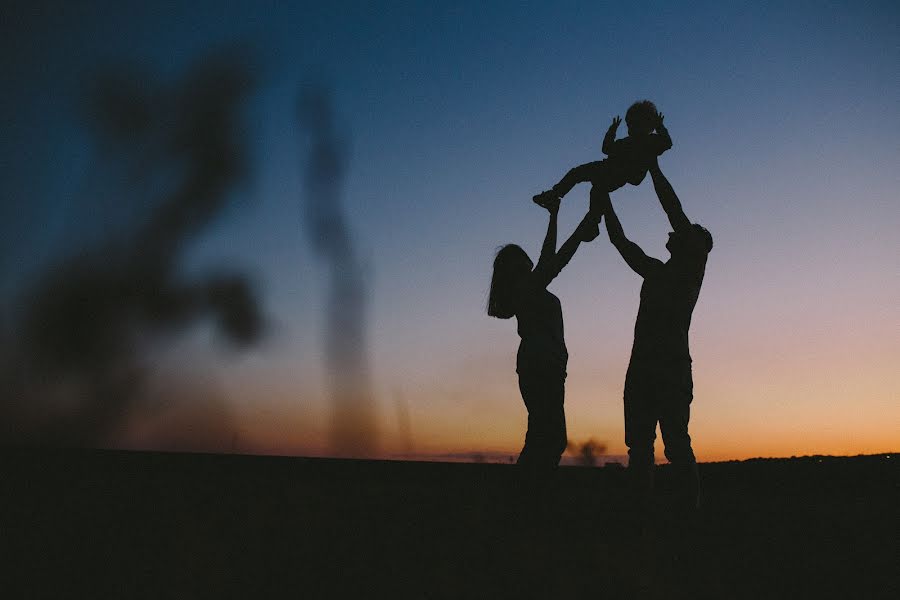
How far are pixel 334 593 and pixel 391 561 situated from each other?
1.68 feet

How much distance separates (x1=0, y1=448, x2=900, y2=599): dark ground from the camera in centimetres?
A: 246

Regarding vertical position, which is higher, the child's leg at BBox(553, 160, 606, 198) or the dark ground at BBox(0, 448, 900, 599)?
the child's leg at BBox(553, 160, 606, 198)

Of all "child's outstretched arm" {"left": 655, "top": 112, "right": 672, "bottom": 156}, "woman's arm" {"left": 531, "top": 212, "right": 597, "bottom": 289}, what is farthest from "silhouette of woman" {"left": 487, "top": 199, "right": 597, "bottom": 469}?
"child's outstretched arm" {"left": 655, "top": 112, "right": 672, "bottom": 156}

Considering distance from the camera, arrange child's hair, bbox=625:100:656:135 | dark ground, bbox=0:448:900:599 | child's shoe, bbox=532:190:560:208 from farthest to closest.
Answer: child's hair, bbox=625:100:656:135 → child's shoe, bbox=532:190:560:208 → dark ground, bbox=0:448:900:599

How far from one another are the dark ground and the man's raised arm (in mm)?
1869

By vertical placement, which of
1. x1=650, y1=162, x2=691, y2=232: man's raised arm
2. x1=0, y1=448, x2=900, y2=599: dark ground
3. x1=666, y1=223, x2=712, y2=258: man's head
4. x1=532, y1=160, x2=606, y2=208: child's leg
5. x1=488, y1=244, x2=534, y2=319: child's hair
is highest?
x1=532, y1=160, x2=606, y2=208: child's leg

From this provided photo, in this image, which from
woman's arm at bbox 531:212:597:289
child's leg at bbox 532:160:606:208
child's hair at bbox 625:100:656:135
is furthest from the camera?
child's leg at bbox 532:160:606:208

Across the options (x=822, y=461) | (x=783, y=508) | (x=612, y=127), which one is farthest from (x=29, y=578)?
(x=822, y=461)

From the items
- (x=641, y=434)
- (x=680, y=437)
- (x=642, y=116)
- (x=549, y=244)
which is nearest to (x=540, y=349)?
(x=549, y=244)

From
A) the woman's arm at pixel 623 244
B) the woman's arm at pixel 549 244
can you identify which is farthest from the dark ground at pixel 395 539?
the woman's arm at pixel 623 244

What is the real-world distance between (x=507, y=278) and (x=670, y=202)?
1209 mm

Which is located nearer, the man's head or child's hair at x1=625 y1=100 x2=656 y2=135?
the man's head

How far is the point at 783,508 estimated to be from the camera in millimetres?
4863

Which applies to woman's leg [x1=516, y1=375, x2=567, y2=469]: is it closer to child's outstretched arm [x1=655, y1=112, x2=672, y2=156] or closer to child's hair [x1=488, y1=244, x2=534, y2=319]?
child's hair [x1=488, y1=244, x2=534, y2=319]
